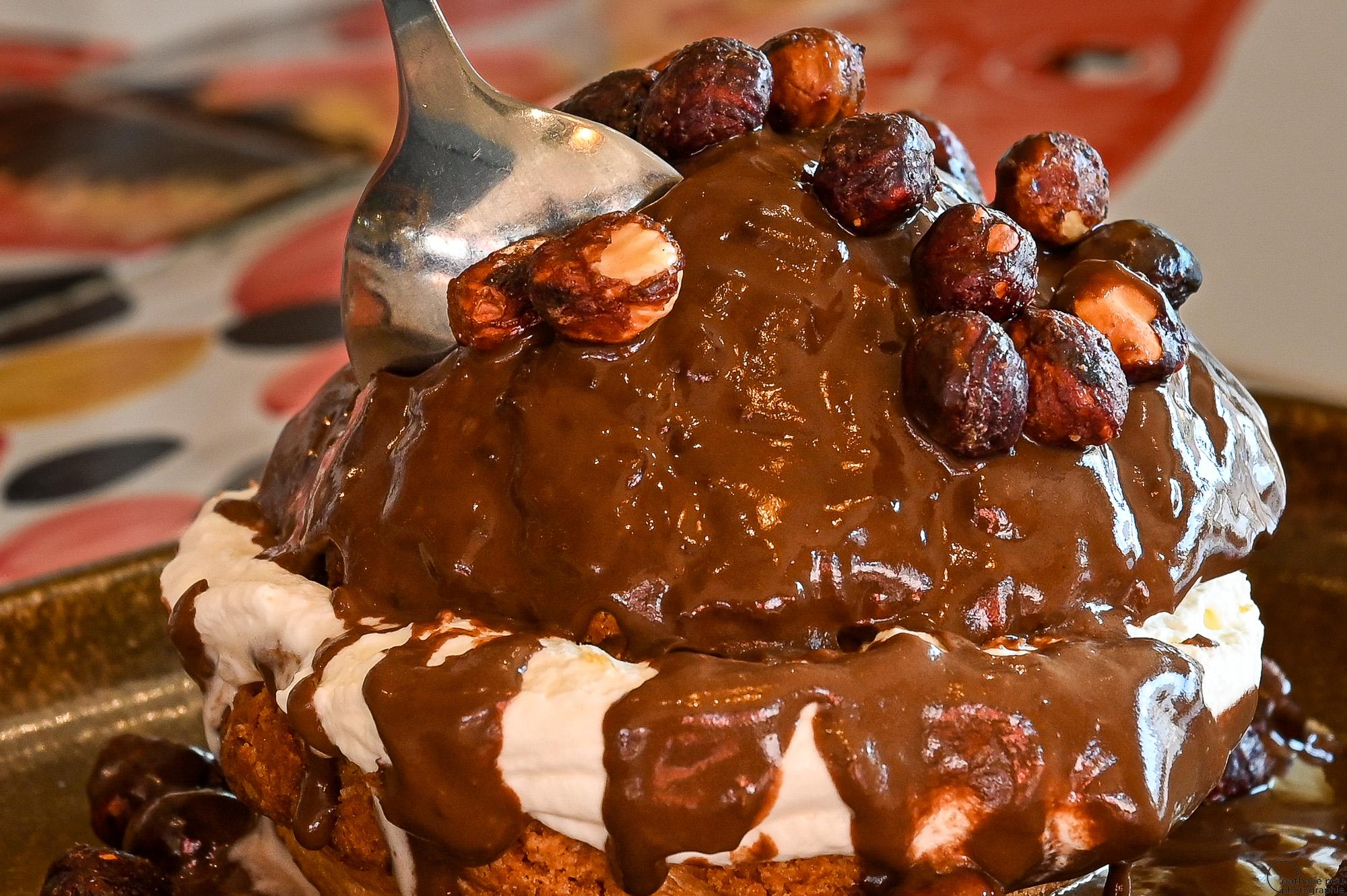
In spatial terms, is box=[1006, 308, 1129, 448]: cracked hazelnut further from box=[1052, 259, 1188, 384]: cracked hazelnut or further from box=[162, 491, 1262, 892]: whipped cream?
box=[162, 491, 1262, 892]: whipped cream

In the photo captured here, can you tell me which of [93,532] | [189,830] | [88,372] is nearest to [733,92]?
[189,830]

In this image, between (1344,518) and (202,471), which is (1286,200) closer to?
(1344,518)

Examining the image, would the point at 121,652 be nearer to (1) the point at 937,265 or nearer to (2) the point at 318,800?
(2) the point at 318,800

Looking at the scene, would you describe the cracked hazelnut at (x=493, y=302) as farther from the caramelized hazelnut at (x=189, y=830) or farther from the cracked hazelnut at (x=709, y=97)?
the caramelized hazelnut at (x=189, y=830)

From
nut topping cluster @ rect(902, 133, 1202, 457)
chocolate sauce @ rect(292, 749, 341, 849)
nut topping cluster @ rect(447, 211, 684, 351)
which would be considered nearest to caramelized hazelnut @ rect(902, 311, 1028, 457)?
nut topping cluster @ rect(902, 133, 1202, 457)

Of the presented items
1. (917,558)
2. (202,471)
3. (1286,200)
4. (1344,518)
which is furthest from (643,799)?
(1286,200)
